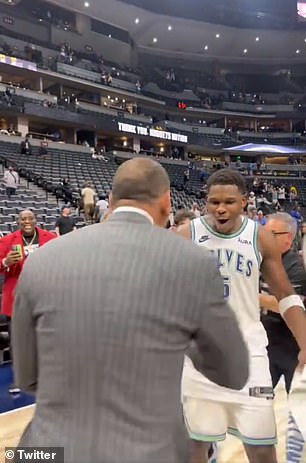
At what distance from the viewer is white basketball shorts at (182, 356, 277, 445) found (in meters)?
1.87

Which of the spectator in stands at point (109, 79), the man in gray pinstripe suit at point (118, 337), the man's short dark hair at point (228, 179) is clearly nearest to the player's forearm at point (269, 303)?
the man's short dark hair at point (228, 179)

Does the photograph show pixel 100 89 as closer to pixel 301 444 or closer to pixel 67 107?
pixel 67 107

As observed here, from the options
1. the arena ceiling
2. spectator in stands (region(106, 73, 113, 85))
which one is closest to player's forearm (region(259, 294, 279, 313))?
spectator in stands (region(106, 73, 113, 85))

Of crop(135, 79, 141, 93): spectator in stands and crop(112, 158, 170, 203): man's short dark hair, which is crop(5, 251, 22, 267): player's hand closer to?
crop(112, 158, 170, 203): man's short dark hair

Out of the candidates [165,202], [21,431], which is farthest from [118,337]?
[21,431]

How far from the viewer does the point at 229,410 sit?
194 cm

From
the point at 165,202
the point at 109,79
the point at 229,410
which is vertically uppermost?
the point at 109,79

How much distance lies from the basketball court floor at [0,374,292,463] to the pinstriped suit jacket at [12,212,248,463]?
6.18 feet

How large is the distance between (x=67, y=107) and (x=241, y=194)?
23.6 metres

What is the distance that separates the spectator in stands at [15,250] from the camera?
153 inches

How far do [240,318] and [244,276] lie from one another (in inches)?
7.3

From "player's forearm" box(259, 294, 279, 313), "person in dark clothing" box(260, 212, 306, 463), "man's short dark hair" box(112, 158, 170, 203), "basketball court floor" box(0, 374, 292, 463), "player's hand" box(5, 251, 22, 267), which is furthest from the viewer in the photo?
"player's hand" box(5, 251, 22, 267)

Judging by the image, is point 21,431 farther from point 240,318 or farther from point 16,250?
point 240,318

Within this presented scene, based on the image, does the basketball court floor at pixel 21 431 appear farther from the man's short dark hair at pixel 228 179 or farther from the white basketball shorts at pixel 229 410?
the man's short dark hair at pixel 228 179
